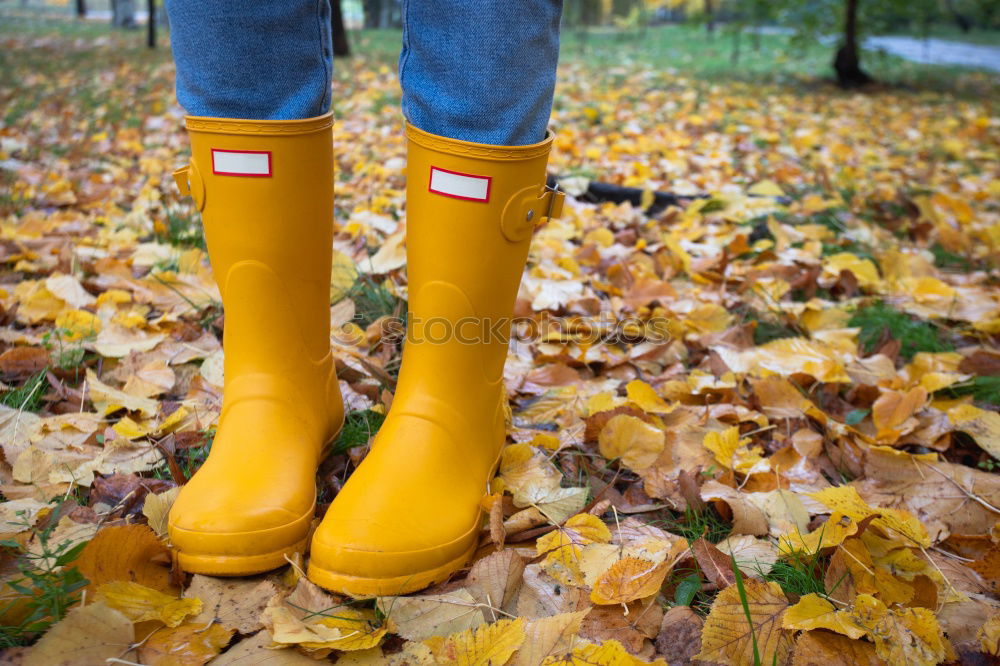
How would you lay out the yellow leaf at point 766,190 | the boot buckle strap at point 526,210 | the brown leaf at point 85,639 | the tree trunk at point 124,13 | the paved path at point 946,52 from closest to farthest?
the brown leaf at point 85,639 → the boot buckle strap at point 526,210 → the yellow leaf at point 766,190 → the paved path at point 946,52 → the tree trunk at point 124,13

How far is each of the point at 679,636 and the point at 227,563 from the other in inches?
19.4

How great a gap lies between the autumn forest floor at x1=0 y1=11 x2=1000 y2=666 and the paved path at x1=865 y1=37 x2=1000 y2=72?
6.37 metres

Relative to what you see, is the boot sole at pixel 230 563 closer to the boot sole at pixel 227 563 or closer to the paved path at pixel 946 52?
the boot sole at pixel 227 563

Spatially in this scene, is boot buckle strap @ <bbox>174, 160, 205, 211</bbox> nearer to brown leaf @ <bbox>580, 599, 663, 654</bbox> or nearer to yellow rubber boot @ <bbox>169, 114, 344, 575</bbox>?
yellow rubber boot @ <bbox>169, 114, 344, 575</bbox>

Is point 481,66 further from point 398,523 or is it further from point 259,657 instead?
point 259,657

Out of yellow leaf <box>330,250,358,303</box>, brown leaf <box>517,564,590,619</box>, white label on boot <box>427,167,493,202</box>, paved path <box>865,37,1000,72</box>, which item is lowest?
brown leaf <box>517,564,590,619</box>

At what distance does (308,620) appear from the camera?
76cm

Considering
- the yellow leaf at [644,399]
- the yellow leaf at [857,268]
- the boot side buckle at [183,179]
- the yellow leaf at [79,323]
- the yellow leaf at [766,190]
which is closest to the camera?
the boot side buckle at [183,179]

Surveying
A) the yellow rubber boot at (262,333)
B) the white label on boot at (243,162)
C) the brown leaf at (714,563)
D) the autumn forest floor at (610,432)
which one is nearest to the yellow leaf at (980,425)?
the autumn forest floor at (610,432)

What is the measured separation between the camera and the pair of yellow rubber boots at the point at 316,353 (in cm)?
81

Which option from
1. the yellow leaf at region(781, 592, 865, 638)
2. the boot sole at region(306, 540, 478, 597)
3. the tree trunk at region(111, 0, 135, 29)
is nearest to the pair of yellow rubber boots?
the boot sole at region(306, 540, 478, 597)

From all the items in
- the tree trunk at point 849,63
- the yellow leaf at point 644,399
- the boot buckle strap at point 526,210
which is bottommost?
the yellow leaf at point 644,399

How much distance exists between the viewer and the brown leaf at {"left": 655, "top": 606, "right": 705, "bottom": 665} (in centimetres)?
75

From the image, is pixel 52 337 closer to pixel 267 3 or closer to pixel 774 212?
pixel 267 3
